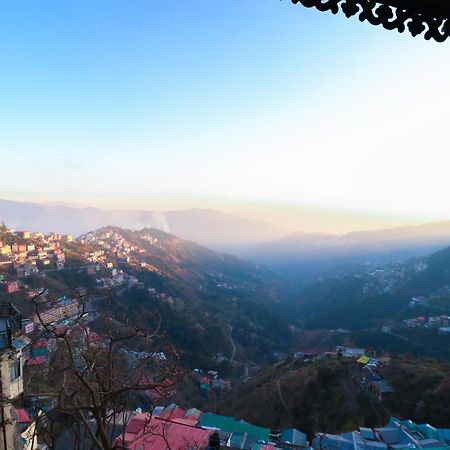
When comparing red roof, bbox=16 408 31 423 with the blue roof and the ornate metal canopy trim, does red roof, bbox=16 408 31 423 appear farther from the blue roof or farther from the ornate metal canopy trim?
the blue roof

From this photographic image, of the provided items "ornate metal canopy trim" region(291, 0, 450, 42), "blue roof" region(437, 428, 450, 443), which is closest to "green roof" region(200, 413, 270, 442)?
"blue roof" region(437, 428, 450, 443)

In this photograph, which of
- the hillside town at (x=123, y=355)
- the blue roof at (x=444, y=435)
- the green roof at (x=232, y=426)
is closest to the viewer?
the hillside town at (x=123, y=355)

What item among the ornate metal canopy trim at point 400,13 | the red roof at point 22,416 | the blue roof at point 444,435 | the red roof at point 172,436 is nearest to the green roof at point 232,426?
the red roof at point 172,436

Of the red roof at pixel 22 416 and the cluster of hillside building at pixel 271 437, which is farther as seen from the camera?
the cluster of hillside building at pixel 271 437

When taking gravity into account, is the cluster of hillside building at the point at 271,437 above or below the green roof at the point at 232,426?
above

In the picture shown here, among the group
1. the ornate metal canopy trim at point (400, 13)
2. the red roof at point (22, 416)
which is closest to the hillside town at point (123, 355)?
the red roof at point (22, 416)

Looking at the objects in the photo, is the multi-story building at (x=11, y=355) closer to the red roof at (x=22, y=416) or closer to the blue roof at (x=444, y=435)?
the red roof at (x=22, y=416)

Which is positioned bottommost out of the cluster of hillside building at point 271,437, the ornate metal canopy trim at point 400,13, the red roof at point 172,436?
→ the cluster of hillside building at point 271,437

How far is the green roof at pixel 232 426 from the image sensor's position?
18.3 meters

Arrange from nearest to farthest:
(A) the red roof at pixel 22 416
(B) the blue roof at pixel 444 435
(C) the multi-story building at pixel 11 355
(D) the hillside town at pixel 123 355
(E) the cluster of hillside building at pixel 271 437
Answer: (D) the hillside town at pixel 123 355 → (C) the multi-story building at pixel 11 355 → (A) the red roof at pixel 22 416 → (E) the cluster of hillside building at pixel 271 437 → (B) the blue roof at pixel 444 435

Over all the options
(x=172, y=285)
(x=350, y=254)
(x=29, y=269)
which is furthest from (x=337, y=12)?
(x=350, y=254)

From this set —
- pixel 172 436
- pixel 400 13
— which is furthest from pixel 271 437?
pixel 400 13

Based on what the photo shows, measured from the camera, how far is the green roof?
720 inches

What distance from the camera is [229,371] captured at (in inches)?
1654
